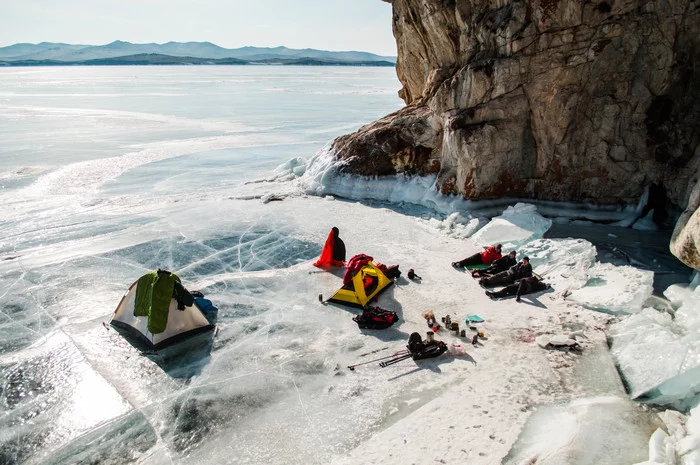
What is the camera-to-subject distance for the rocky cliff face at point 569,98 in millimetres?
13641

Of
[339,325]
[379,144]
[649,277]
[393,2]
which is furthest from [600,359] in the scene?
[393,2]

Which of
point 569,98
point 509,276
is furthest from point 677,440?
point 569,98

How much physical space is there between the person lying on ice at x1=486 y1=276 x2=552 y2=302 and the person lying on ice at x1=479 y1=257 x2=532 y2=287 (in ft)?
0.76

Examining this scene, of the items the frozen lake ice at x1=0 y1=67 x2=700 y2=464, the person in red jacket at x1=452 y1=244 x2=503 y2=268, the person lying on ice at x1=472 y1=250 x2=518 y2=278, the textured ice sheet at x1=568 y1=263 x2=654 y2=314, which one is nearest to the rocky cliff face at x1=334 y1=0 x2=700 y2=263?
the frozen lake ice at x1=0 y1=67 x2=700 y2=464

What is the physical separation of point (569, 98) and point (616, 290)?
275 inches

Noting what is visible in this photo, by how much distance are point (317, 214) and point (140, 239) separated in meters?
5.39

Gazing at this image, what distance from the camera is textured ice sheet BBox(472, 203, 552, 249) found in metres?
12.9

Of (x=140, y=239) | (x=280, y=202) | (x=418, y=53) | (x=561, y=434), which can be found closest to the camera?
(x=561, y=434)

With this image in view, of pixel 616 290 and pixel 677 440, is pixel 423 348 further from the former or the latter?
pixel 616 290

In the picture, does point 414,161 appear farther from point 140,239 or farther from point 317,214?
point 140,239

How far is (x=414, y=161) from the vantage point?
18469 millimetres

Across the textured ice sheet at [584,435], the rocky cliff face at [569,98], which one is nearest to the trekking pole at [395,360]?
the textured ice sheet at [584,435]

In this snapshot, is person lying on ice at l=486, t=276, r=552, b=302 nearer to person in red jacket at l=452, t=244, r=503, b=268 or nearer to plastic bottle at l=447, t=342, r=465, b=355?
person in red jacket at l=452, t=244, r=503, b=268

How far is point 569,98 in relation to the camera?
14.5 meters
